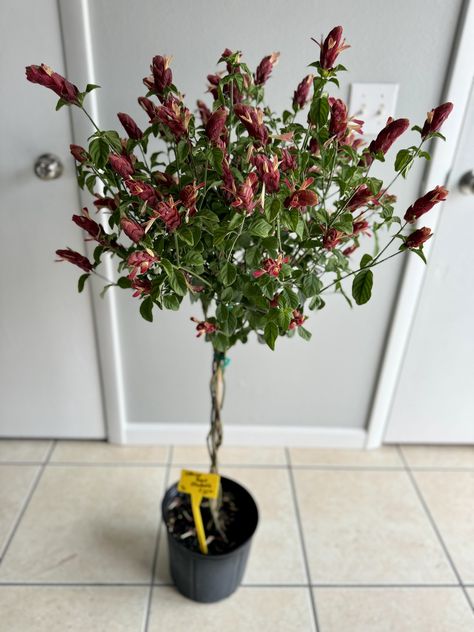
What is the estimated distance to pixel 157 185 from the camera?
825 millimetres

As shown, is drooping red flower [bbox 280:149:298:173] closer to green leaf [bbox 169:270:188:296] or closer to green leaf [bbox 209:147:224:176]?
green leaf [bbox 209:147:224:176]

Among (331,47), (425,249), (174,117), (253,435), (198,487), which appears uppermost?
(331,47)

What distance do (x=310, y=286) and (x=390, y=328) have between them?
0.70 metres

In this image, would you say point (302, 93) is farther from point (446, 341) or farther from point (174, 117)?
point (446, 341)

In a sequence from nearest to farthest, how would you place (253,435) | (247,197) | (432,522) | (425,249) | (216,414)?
(247,197) < (216,414) < (425,249) < (432,522) < (253,435)

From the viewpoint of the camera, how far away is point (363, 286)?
0.77m

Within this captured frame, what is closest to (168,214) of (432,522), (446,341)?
(446,341)

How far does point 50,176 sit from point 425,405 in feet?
4.29

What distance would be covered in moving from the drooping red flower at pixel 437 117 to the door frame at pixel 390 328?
0.50 m

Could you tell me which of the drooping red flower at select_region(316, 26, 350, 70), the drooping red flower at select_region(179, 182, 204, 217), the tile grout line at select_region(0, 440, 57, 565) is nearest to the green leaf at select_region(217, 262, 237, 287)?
the drooping red flower at select_region(179, 182, 204, 217)

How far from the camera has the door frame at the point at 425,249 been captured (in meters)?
1.12

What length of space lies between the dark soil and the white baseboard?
352 mm

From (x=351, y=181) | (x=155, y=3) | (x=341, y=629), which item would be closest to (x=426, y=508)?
(x=341, y=629)

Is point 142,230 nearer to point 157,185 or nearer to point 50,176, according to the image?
point 157,185
